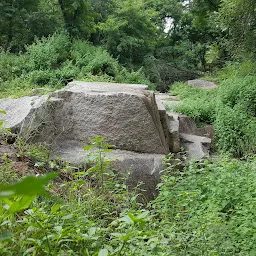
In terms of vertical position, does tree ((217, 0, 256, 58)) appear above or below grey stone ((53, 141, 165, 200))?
above

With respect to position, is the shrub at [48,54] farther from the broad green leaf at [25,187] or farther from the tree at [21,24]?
the broad green leaf at [25,187]

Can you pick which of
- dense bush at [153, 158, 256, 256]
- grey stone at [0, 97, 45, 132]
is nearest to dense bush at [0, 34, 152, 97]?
grey stone at [0, 97, 45, 132]

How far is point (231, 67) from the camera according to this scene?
14.6 metres

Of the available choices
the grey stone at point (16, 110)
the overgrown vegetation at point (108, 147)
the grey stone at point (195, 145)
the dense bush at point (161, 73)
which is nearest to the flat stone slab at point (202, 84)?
the overgrown vegetation at point (108, 147)

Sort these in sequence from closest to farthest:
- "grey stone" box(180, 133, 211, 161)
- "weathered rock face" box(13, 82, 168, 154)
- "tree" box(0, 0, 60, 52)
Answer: "weathered rock face" box(13, 82, 168, 154), "grey stone" box(180, 133, 211, 161), "tree" box(0, 0, 60, 52)

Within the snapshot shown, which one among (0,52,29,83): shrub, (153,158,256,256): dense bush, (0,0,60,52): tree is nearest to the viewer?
(153,158,256,256): dense bush

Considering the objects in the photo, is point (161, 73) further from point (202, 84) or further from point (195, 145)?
point (195, 145)

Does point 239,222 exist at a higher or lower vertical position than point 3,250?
lower

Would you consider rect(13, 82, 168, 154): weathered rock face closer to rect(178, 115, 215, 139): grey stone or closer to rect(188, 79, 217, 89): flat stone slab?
rect(178, 115, 215, 139): grey stone

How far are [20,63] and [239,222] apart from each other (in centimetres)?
775

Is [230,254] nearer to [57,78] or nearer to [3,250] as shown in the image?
[3,250]

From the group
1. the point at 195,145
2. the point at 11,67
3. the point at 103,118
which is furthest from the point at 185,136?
the point at 11,67

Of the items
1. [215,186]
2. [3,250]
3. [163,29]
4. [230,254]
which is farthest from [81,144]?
[163,29]

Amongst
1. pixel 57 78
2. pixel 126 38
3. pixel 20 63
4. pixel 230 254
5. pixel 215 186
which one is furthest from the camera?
pixel 126 38
